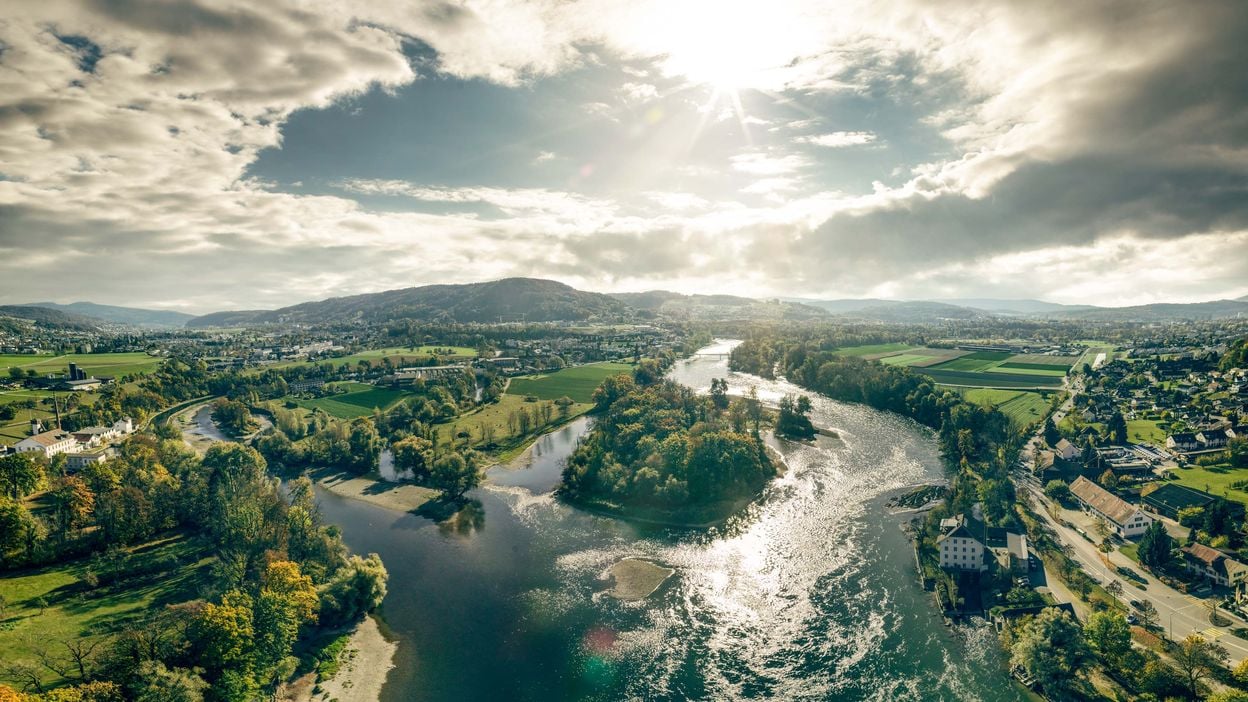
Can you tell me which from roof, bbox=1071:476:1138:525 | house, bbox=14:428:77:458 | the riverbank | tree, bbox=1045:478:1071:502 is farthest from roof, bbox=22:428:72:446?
tree, bbox=1045:478:1071:502

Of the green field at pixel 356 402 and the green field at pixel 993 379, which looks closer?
the green field at pixel 356 402

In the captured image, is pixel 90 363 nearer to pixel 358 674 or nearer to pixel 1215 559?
pixel 358 674

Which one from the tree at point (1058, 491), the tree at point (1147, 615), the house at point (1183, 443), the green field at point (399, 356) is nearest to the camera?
the tree at point (1147, 615)

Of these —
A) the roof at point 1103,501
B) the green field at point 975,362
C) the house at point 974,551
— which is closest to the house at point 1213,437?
the roof at point 1103,501

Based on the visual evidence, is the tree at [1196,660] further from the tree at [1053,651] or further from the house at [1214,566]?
the house at [1214,566]

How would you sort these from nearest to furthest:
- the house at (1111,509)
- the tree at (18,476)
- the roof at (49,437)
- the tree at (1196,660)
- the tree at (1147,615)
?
the tree at (1196,660) → the tree at (1147,615) → the house at (1111,509) → the tree at (18,476) → the roof at (49,437)

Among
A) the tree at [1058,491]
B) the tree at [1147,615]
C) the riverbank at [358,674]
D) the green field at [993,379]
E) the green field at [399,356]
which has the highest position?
the green field at [399,356]

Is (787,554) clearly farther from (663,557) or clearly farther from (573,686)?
(573,686)
